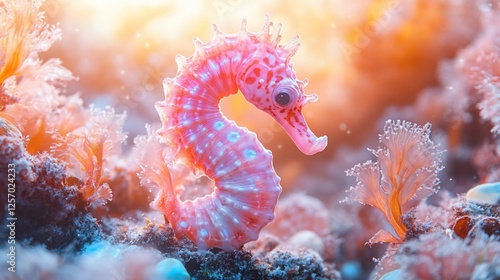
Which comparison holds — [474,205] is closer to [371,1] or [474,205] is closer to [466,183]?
[466,183]

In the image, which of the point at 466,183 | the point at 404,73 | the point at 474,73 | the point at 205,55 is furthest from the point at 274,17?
the point at 205,55

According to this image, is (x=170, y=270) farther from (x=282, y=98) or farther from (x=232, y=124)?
(x=282, y=98)

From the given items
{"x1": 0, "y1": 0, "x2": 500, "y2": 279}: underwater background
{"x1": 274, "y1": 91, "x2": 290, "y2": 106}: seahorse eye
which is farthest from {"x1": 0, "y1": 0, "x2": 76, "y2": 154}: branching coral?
{"x1": 274, "y1": 91, "x2": 290, "y2": 106}: seahorse eye

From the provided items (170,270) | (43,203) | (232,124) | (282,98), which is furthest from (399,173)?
(43,203)

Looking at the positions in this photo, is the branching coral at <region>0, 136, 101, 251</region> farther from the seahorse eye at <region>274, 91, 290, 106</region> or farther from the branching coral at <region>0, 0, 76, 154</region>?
the seahorse eye at <region>274, 91, 290, 106</region>

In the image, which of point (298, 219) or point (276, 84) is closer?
point (276, 84)

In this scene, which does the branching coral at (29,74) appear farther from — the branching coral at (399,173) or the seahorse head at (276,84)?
the branching coral at (399,173)

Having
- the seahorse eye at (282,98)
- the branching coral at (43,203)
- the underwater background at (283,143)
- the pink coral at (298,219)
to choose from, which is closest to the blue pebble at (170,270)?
the underwater background at (283,143)
